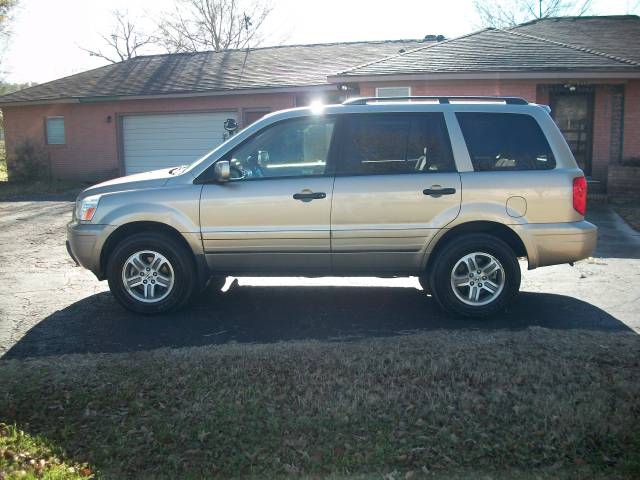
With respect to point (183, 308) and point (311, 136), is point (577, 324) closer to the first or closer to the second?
point (311, 136)

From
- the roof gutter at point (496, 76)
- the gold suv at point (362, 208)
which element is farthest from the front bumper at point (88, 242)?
the roof gutter at point (496, 76)

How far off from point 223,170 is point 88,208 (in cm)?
142

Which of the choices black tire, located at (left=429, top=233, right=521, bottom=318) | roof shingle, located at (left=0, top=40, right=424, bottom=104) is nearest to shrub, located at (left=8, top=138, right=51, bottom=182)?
roof shingle, located at (left=0, top=40, right=424, bottom=104)

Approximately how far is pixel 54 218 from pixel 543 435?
12261 millimetres

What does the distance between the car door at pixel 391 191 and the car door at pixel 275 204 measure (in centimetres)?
16

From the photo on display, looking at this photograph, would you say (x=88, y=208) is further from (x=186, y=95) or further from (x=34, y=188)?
(x=34, y=188)

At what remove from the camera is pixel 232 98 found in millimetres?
20641

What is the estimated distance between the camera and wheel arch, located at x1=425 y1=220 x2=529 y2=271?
247 inches

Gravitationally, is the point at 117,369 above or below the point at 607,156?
below

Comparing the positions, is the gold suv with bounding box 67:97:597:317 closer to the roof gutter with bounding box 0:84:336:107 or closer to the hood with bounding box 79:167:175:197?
the hood with bounding box 79:167:175:197

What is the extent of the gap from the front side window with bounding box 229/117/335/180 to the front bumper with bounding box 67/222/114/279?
1383mm

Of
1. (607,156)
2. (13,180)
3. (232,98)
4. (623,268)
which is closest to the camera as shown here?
(623,268)

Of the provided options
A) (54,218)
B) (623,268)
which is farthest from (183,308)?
(54,218)

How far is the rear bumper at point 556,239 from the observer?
6203 mm
